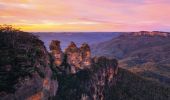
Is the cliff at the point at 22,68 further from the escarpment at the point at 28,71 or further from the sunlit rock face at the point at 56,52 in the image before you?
the sunlit rock face at the point at 56,52

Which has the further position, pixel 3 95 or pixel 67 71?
pixel 67 71

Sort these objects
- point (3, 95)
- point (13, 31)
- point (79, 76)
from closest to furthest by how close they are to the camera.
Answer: point (3, 95), point (13, 31), point (79, 76)

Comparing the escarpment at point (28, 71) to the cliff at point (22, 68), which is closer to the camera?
the cliff at point (22, 68)

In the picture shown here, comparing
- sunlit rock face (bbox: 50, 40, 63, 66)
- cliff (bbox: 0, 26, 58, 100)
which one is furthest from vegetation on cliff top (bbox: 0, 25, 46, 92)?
sunlit rock face (bbox: 50, 40, 63, 66)

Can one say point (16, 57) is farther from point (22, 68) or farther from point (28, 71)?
point (28, 71)

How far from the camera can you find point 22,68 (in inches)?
4402

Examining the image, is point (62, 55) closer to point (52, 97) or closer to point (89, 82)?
point (89, 82)

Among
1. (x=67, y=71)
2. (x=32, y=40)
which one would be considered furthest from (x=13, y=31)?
(x=67, y=71)

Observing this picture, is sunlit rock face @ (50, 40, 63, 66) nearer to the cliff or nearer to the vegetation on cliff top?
the cliff

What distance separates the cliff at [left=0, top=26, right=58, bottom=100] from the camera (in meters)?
104

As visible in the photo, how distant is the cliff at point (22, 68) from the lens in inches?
4086

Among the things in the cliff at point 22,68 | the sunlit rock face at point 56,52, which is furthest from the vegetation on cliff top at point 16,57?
the sunlit rock face at point 56,52

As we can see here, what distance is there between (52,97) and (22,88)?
162 feet

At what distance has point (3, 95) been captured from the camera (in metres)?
97.9
